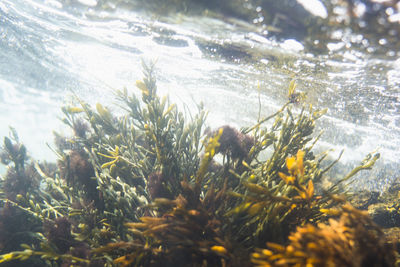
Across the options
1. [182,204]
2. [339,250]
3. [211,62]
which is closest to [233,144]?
[182,204]

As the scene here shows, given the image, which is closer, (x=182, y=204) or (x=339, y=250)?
(x=339, y=250)

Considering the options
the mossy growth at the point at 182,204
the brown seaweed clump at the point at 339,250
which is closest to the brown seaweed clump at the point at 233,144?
the mossy growth at the point at 182,204

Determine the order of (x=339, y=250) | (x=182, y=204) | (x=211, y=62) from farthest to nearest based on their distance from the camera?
(x=211, y=62)
(x=182, y=204)
(x=339, y=250)

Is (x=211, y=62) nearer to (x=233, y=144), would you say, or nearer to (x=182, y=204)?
(x=233, y=144)

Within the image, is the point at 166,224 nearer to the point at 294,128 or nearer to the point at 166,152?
the point at 166,152

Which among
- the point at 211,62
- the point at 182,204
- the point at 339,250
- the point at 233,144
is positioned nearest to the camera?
the point at 339,250

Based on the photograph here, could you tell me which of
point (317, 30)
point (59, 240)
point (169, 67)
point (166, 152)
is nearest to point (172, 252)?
point (166, 152)
